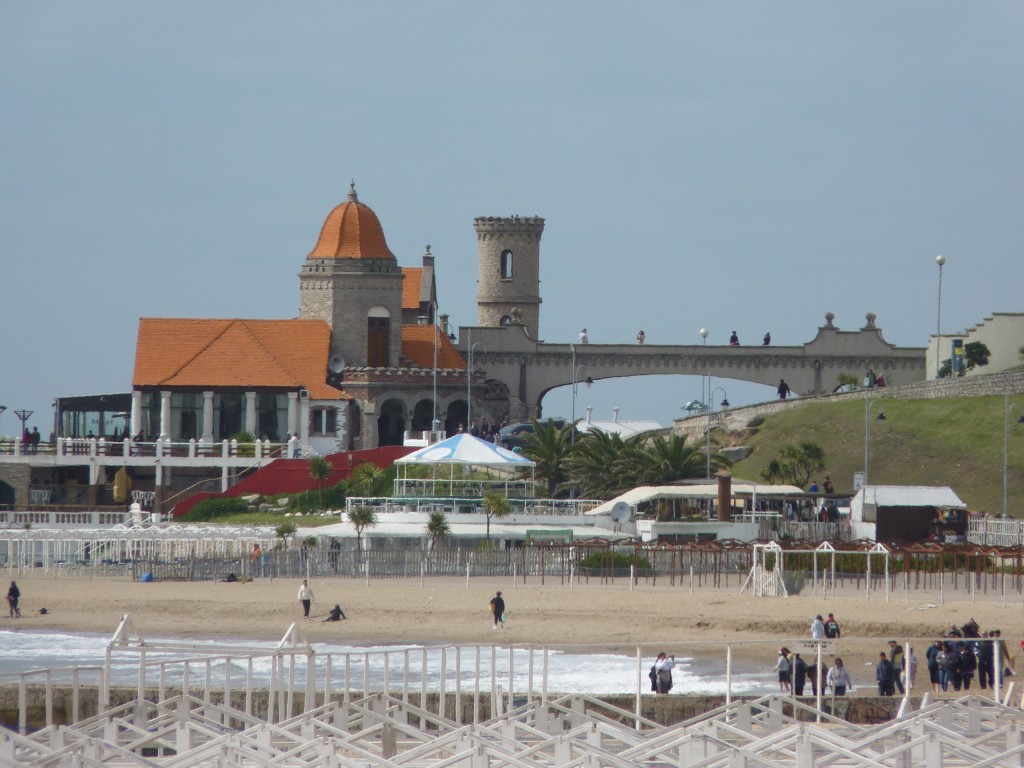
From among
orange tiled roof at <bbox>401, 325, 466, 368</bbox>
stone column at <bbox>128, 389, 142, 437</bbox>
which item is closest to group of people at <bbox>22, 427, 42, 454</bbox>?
stone column at <bbox>128, 389, 142, 437</bbox>

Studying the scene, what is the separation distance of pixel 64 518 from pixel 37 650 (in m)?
26.2

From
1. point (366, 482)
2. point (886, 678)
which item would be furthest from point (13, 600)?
point (886, 678)

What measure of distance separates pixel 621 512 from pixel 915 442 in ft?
63.1

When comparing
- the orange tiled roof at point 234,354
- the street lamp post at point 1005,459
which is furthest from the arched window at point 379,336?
the street lamp post at point 1005,459

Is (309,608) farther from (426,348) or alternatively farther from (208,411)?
(426,348)

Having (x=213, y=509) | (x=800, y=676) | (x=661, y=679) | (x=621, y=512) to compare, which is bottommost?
(x=661, y=679)

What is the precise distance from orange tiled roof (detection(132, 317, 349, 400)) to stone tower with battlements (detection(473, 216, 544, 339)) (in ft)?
61.0

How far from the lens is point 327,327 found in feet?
275

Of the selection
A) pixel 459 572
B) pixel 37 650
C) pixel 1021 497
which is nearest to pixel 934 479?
pixel 1021 497

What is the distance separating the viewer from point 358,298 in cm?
8456

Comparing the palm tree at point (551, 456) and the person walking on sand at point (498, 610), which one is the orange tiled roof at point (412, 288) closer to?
the palm tree at point (551, 456)

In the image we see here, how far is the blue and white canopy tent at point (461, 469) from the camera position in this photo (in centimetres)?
6144

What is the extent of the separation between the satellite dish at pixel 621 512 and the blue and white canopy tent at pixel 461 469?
466 cm

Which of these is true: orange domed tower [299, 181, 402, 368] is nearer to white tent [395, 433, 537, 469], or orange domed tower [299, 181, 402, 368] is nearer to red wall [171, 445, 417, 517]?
red wall [171, 445, 417, 517]
